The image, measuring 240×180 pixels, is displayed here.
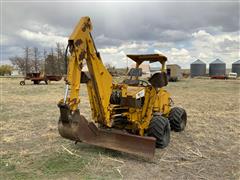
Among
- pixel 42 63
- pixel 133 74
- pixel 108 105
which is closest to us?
pixel 108 105

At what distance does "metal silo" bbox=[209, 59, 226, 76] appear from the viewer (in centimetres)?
6389

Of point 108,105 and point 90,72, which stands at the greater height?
point 90,72

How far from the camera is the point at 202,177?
485 centimetres

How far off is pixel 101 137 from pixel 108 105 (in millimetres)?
723

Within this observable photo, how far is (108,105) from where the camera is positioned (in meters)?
5.77

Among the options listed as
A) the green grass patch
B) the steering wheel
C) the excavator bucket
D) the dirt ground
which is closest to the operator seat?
the steering wheel

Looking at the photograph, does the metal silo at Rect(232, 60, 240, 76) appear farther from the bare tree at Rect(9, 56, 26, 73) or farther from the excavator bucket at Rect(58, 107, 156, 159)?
the excavator bucket at Rect(58, 107, 156, 159)

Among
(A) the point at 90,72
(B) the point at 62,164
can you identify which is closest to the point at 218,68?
(A) the point at 90,72

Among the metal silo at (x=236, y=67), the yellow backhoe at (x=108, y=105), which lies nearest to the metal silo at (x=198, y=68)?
the metal silo at (x=236, y=67)

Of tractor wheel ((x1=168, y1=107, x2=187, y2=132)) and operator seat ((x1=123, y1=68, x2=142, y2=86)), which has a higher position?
operator seat ((x1=123, y1=68, x2=142, y2=86))

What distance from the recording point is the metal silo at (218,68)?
210ft

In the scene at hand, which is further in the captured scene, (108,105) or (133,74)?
(133,74)

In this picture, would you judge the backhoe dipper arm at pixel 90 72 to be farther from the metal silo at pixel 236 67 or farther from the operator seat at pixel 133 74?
the metal silo at pixel 236 67

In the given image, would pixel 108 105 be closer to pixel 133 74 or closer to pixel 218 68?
pixel 133 74
